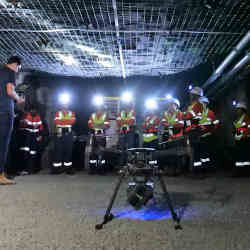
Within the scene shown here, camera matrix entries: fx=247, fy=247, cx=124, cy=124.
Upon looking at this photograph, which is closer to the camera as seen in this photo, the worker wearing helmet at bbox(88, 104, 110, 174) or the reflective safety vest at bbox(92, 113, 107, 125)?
the worker wearing helmet at bbox(88, 104, 110, 174)

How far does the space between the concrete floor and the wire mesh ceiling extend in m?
3.44

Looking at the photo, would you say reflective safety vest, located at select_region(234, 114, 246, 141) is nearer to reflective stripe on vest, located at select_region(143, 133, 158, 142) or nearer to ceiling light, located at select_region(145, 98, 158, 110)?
reflective stripe on vest, located at select_region(143, 133, 158, 142)

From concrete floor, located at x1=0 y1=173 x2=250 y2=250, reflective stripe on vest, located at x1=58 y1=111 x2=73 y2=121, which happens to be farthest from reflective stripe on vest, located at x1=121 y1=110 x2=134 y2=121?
concrete floor, located at x1=0 y1=173 x2=250 y2=250

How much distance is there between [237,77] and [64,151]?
219 inches

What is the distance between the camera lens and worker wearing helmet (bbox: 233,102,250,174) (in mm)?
6793

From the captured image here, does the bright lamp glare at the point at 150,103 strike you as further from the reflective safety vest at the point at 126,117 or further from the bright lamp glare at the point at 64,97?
the bright lamp glare at the point at 64,97

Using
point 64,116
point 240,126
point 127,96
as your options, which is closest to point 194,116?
point 240,126

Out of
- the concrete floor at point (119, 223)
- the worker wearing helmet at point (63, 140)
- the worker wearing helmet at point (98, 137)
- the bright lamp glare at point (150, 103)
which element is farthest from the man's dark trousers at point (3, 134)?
the bright lamp glare at point (150, 103)

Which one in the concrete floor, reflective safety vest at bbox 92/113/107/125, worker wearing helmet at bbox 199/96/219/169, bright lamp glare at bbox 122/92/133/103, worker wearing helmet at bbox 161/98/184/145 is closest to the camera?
the concrete floor

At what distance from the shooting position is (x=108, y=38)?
6.15 meters

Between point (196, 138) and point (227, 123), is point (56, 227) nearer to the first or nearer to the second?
point (196, 138)

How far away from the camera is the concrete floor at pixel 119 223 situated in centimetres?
214

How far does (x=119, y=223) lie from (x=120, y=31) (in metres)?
4.44

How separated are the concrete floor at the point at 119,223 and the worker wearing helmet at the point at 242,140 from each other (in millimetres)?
2740
